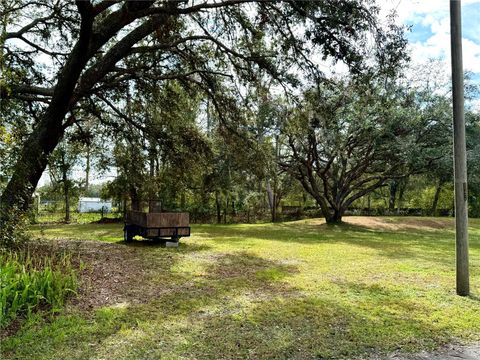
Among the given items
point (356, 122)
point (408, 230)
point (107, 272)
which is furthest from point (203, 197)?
point (107, 272)

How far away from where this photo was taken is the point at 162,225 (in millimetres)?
A: 8656

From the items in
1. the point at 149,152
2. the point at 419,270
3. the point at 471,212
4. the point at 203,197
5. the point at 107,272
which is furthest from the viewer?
the point at 471,212

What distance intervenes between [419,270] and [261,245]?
412 cm

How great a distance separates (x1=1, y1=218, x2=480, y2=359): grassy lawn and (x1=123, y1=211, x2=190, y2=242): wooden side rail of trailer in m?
1.37

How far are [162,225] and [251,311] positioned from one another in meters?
A: 5.16

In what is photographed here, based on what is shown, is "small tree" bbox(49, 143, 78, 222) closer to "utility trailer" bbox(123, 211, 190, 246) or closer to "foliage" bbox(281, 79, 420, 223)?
"foliage" bbox(281, 79, 420, 223)

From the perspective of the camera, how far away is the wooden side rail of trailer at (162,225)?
28.0 feet

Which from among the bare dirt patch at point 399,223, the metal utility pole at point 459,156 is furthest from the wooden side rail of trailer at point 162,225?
the bare dirt patch at point 399,223

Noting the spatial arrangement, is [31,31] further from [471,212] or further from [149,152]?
[471,212]

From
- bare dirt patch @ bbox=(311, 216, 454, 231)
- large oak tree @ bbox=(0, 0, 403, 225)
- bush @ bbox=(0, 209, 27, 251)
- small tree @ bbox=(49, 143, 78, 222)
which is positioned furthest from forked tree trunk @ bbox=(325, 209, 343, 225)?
bush @ bbox=(0, 209, 27, 251)

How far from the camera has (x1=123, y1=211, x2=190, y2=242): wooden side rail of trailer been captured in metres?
8.53

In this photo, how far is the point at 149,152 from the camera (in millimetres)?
10039

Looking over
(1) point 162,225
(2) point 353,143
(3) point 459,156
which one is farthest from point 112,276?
(2) point 353,143

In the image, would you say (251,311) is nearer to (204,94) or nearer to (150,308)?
(150,308)
